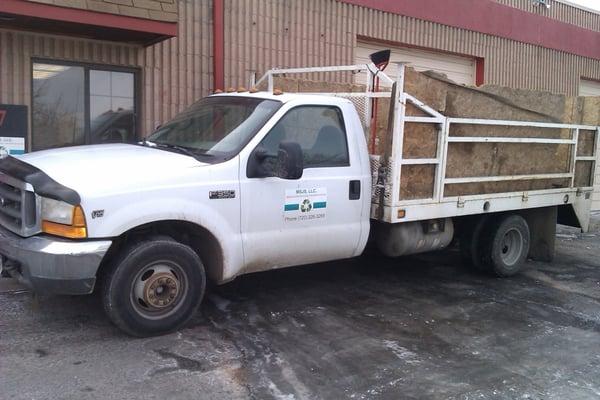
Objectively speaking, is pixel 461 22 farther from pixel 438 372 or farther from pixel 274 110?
pixel 438 372

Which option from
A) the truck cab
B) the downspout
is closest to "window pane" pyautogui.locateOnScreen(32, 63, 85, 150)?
the downspout

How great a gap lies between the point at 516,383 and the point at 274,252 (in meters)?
2.24

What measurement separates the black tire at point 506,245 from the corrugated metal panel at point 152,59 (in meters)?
4.84

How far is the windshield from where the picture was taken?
527cm

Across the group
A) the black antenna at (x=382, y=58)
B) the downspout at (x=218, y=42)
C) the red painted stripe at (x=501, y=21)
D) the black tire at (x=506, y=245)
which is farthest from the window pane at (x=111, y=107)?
the black tire at (x=506, y=245)

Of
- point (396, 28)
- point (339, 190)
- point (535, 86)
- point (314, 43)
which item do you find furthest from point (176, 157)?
point (535, 86)

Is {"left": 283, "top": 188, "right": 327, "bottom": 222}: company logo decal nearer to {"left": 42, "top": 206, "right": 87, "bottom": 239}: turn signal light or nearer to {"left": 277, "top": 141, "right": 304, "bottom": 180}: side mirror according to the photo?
{"left": 277, "top": 141, "right": 304, "bottom": 180}: side mirror

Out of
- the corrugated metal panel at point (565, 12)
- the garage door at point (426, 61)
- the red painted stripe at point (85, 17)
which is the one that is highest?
the corrugated metal panel at point (565, 12)

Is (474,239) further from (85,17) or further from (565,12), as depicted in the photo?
(565,12)

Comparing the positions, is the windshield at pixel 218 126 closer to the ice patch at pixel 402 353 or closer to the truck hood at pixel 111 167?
the truck hood at pixel 111 167

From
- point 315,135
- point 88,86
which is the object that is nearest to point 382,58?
point 315,135

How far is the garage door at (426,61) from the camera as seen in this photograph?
1209 cm

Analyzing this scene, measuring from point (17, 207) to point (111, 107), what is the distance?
13.8 feet

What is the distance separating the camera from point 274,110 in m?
5.47
